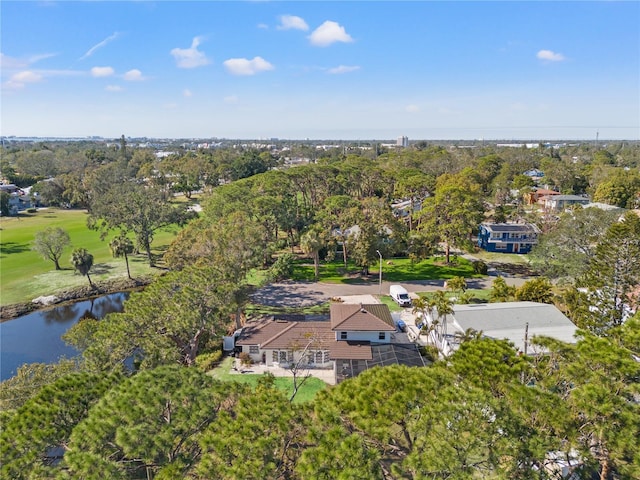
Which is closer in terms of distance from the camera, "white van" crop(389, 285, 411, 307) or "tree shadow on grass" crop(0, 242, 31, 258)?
"white van" crop(389, 285, 411, 307)

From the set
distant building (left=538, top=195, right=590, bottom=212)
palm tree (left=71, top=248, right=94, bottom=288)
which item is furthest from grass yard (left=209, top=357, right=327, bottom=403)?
distant building (left=538, top=195, right=590, bottom=212)

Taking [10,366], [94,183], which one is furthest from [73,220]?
[10,366]

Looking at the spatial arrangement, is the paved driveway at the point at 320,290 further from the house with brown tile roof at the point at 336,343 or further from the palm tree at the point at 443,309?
the palm tree at the point at 443,309

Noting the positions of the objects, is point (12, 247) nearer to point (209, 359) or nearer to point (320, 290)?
point (320, 290)

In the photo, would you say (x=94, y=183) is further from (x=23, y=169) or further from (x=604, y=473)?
(x=604, y=473)

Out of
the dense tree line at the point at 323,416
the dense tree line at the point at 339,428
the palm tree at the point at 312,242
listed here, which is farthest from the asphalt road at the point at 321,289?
the dense tree line at the point at 339,428

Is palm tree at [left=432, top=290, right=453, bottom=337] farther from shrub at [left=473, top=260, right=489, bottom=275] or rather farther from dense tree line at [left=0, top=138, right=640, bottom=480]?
shrub at [left=473, top=260, right=489, bottom=275]
